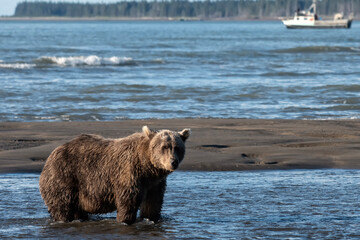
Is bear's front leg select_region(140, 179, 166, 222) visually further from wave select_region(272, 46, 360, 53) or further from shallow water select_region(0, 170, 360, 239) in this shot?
wave select_region(272, 46, 360, 53)

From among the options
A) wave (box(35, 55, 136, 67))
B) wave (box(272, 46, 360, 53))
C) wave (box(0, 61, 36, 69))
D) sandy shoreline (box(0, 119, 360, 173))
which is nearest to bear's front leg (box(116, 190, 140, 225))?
sandy shoreline (box(0, 119, 360, 173))

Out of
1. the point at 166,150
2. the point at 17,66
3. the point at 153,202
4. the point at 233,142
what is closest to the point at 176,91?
the point at 233,142

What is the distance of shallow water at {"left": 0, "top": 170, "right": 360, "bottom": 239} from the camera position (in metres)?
7.49

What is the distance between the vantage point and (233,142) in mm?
12727

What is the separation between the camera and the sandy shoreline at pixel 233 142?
1098 centimetres

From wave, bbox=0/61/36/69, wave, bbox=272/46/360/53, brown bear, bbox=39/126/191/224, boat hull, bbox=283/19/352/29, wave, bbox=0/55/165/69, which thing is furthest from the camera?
boat hull, bbox=283/19/352/29

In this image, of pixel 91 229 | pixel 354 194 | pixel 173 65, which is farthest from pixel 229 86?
pixel 91 229

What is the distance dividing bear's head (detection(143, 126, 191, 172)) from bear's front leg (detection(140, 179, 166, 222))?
1.44 feet

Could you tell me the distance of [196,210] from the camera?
8.37m

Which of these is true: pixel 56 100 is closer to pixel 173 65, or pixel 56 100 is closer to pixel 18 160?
pixel 18 160

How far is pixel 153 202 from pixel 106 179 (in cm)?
58

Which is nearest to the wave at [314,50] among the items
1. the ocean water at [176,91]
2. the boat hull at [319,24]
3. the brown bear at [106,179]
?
the ocean water at [176,91]

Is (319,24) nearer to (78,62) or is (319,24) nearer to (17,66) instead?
(78,62)

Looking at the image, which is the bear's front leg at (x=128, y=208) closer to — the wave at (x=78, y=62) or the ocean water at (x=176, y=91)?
the ocean water at (x=176, y=91)
